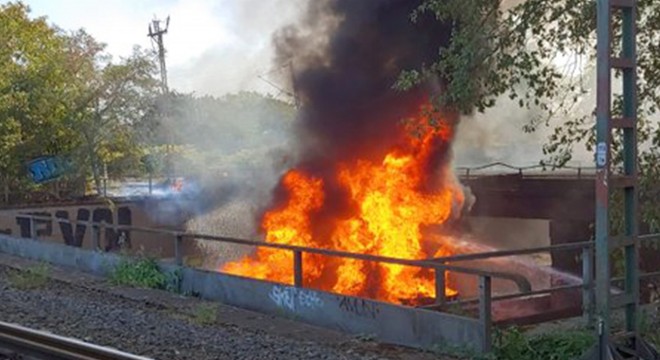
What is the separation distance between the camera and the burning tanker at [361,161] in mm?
14352

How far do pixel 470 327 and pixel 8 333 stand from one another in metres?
4.86

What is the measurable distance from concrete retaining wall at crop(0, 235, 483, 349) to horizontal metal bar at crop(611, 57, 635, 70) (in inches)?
118

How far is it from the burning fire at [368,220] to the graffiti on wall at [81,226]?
6.17m

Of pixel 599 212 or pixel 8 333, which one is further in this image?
pixel 8 333

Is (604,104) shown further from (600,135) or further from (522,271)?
(522,271)

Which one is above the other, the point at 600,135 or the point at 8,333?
the point at 600,135

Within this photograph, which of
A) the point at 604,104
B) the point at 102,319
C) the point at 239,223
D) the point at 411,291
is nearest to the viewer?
the point at 604,104

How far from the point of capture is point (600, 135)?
6594 millimetres

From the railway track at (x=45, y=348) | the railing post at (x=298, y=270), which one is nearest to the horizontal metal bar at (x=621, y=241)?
the railway track at (x=45, y=348)

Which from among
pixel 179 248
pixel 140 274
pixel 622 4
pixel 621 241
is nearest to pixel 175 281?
pixel 179 248

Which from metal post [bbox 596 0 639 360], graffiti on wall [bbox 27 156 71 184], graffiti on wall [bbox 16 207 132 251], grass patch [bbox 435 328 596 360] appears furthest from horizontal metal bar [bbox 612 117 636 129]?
graffiti on wall [bbox 27 156 71 184]

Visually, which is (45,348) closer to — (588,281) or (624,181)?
(624,181)

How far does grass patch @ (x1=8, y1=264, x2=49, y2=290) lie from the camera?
524 inches

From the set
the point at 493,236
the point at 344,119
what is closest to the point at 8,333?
the point at 344,119
